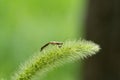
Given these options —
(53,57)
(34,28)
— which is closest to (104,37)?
(34,28)

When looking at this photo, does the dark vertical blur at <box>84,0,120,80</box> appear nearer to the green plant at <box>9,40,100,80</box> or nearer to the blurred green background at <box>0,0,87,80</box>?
the blurred green background at <box>0,0,87,80</box>

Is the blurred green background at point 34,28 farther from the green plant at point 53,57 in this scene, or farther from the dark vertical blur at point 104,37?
the green plant at point 53,57

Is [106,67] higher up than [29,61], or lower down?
lower down

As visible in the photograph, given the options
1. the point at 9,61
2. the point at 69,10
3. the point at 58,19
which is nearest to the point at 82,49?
the point at 9,61

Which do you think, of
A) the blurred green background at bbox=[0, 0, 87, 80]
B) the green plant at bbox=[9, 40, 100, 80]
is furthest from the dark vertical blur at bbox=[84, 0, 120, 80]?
the green plant at bbox=[9, 40, 100, 80]

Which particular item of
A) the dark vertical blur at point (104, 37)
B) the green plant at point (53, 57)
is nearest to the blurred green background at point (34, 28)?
the dark vertical blur at point (104, 37)

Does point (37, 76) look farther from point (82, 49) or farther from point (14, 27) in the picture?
point (14, 27)
